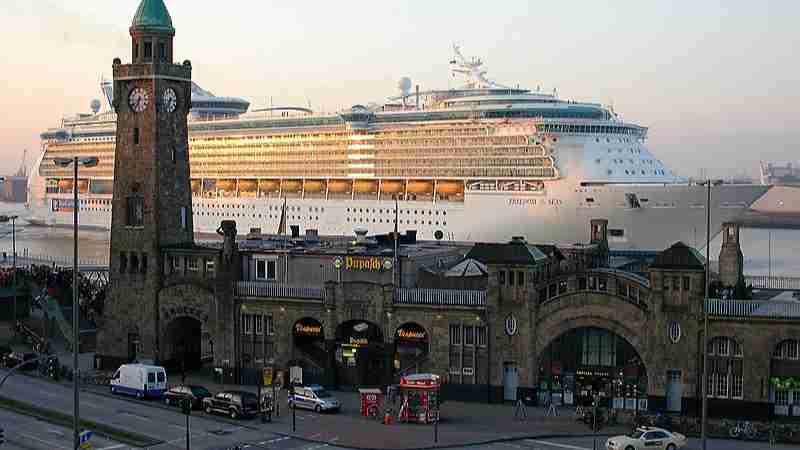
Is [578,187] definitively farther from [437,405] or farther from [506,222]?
[437,405]

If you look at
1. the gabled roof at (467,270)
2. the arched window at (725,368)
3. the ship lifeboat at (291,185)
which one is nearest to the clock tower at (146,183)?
the gabled roof at (467,270)

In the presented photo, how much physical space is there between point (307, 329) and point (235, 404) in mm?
8289

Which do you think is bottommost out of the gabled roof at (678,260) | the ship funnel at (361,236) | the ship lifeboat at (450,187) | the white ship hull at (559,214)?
the gabled roof at (678,260)

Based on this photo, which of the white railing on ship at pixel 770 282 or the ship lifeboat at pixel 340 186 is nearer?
the white railing on ship at pixel 770 282

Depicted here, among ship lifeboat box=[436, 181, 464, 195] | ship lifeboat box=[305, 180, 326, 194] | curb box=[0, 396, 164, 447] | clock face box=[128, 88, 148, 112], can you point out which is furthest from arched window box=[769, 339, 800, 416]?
ship lifeboat box=[305, 180, 326, 194]

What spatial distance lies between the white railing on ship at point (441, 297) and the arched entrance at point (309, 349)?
15.1 feet

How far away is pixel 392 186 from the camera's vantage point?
12862cm

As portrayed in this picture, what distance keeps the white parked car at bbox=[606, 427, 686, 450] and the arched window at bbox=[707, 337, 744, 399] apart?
18.5 ft

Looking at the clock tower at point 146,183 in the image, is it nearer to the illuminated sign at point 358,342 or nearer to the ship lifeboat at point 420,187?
the illuminated sign at point 358,342

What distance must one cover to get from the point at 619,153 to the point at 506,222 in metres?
13.8

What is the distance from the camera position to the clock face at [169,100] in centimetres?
5909

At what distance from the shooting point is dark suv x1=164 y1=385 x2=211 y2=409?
4700 centimetres

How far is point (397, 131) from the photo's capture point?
128 m

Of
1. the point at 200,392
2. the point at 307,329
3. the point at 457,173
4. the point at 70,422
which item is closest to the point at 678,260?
the point at 307,329
